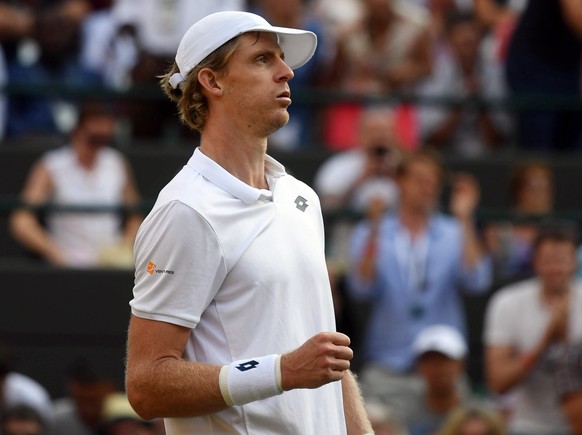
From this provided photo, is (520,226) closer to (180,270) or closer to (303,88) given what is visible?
(303,88)

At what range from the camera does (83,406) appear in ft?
26.6

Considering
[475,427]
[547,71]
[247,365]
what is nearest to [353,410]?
[247,365]

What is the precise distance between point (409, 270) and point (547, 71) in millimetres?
3017

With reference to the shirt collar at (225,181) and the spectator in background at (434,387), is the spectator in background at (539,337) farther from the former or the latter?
the shirt collar at (225,181)

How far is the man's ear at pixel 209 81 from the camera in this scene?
3804 mm

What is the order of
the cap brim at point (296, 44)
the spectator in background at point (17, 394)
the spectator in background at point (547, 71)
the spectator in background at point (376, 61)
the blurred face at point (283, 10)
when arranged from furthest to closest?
the spectator in background at point (376, 61), the blurred face at point (283, 10), the spectator in background at point (547, 71), the spectator in background at point (17, 394), the cap brim at point (296, 44)

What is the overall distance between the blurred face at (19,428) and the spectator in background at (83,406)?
0.42 meters

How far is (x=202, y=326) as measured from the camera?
12.1 ft

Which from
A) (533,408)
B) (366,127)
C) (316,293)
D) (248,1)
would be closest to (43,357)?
(366,127)

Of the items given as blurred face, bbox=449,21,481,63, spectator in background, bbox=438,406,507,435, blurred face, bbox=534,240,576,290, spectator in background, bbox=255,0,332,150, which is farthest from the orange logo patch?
blurred face, bbox=449,21,481,63

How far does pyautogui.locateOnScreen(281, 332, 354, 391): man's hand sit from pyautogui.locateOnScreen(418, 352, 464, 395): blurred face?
181 inches

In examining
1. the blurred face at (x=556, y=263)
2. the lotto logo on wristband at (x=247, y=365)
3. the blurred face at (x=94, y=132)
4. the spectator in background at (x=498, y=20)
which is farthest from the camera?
the spectator in background at (x=498, y=20)

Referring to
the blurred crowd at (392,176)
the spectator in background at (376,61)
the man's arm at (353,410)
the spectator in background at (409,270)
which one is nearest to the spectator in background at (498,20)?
the blurred crowd at (392,176)

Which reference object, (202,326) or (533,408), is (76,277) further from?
(202,326)
